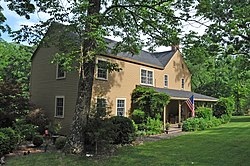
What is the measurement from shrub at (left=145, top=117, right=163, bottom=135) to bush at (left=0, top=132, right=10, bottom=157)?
1000 centimetres

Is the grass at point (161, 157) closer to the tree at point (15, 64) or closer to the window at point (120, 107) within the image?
the window at point (120, 107)

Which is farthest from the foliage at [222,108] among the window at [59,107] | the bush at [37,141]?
the bush at [37,141]

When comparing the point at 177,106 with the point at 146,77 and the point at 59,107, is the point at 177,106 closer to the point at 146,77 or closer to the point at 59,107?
the point at 146,77

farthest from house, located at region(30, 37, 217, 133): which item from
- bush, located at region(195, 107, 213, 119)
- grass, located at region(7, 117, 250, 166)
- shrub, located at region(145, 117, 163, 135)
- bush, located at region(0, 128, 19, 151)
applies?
bush, located at region(0, 128, 19, 151)

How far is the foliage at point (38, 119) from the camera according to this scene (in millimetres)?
16688

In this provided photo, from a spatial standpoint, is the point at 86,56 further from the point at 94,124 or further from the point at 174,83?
the point at 174,83

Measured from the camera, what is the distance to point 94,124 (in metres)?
11.0

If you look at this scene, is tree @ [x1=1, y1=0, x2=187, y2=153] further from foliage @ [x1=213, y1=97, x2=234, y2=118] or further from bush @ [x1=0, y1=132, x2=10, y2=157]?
foliage @ [x1=213, y1=97, x2=234, y2=118]

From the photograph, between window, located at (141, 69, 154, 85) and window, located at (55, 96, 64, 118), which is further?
window, located at (141, 69, 154, 85)

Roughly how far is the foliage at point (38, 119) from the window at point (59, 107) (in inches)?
37.1

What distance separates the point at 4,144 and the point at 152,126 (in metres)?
10.9

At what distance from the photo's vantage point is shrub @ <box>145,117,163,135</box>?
17.4m

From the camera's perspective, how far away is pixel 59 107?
692 inches

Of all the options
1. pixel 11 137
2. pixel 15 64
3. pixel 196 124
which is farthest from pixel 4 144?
pixel 15 64
